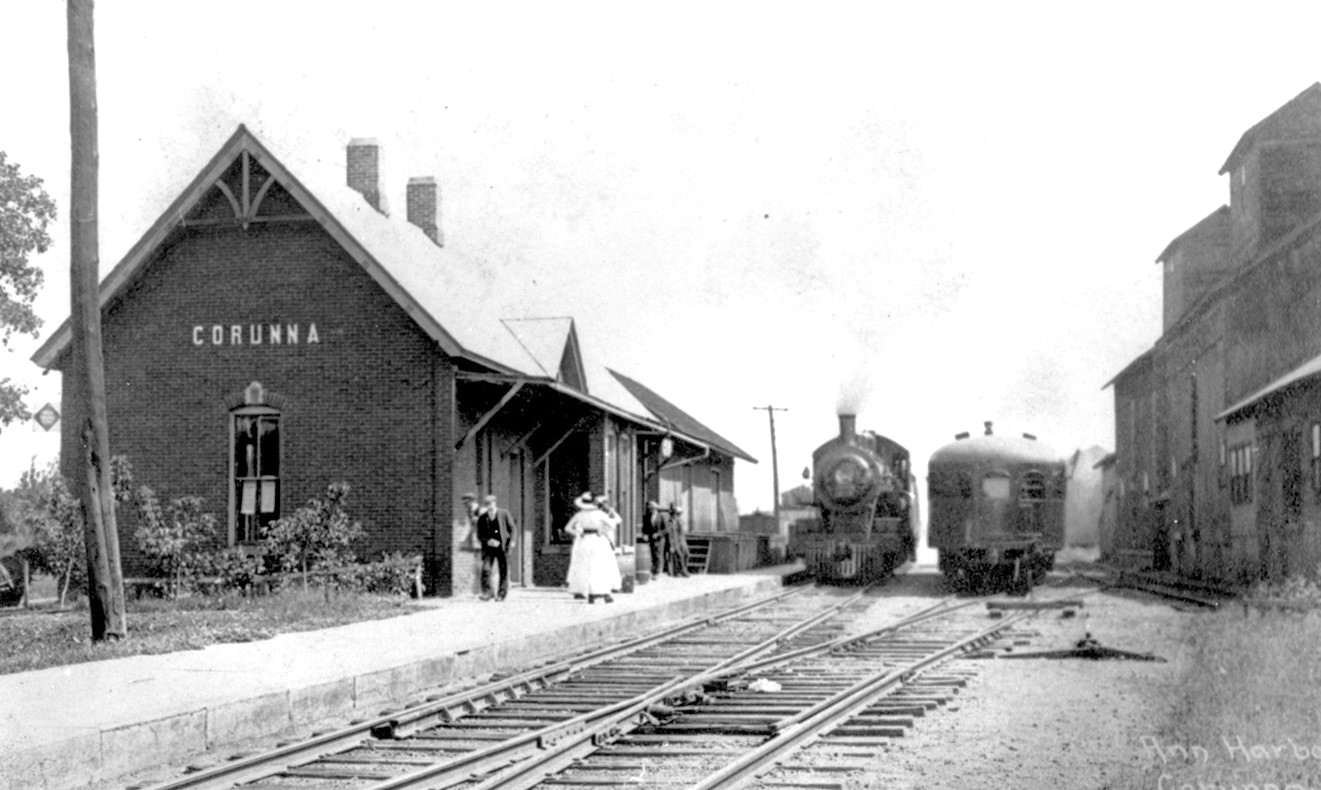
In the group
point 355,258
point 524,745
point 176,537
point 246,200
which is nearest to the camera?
point 524,745

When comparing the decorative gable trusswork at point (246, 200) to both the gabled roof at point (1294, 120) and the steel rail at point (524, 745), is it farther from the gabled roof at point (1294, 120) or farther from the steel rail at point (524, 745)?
the gabled roof at point (1294, 120)

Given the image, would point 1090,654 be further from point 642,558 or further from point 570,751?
point 642,558

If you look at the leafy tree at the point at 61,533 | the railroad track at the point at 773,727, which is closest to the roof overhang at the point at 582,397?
the leafy tree at the point at 61,533

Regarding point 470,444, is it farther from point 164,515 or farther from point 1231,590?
point 1231,590

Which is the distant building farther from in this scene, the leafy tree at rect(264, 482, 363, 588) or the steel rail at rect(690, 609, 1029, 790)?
the leafy tree at rect(264, 482, 363, 588)

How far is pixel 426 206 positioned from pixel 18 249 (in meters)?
7.95

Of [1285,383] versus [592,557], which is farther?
[1285,383]

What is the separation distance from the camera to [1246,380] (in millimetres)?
28734

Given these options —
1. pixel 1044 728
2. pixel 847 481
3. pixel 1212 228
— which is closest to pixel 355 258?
pixel 847 481

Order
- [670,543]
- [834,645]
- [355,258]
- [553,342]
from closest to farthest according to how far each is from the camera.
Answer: [834,645] → [355,258] → [553,342] → [670,543]

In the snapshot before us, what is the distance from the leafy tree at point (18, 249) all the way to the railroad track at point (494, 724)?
58.6ft

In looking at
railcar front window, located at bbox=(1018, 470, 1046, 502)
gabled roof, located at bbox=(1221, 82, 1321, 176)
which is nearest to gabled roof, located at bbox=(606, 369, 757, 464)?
railcar front window, located at bbox=(1018, 470, 1046, 502)

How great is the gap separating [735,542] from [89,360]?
21.9 m

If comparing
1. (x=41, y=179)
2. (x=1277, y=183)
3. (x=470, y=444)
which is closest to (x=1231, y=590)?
(x=1277, y=183)
